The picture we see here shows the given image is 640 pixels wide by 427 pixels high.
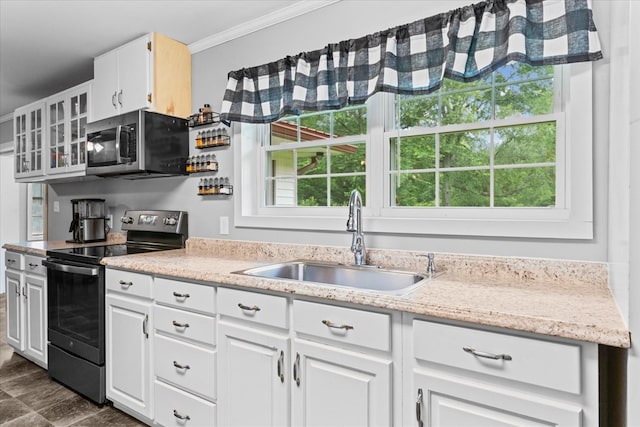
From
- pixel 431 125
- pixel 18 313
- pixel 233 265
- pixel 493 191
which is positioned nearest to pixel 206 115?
pixel 233 265

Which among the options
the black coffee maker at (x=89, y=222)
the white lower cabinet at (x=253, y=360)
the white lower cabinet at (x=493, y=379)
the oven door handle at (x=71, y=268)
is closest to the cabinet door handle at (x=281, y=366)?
the white lower cabinet at (x=253, y=360)

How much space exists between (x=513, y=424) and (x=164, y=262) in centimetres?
176

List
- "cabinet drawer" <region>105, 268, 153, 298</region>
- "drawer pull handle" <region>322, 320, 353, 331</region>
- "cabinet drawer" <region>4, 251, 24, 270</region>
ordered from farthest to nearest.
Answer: "cabinet drawer" <region>4, 251, 24, 270</region>, "cabinet drawer" <region>105, 268, 153, 298</region>, "drawer pull handle" <region>322, 320, 353, 331</region>

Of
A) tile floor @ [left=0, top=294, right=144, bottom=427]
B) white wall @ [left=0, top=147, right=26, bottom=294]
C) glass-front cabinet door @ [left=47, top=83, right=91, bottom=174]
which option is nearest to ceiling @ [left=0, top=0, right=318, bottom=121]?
glass-front cabinet door @ [left=47, top=83, right=91, bottom=174]

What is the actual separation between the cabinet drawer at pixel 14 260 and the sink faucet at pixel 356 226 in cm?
266

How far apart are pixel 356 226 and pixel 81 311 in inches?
70.4

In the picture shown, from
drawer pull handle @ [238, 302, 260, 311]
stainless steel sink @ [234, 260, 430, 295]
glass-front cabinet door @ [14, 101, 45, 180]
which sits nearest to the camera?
drawer pull handle @ [238, 302, 260, 311]

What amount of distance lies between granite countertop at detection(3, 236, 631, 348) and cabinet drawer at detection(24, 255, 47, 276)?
890 millimetres

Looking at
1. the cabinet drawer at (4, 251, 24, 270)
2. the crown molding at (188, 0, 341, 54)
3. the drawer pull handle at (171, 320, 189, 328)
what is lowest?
the drawer pull handle at (171, 320, 189, 328)

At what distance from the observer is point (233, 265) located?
6.66 ft

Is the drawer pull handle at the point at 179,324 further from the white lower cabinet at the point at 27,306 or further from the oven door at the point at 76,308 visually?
the white lower cabinet at the point at 27,306

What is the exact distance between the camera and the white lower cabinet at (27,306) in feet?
9.00

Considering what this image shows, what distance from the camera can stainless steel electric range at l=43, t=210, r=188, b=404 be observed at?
2.28m

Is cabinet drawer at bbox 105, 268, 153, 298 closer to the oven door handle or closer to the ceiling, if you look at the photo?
the oven door handle
